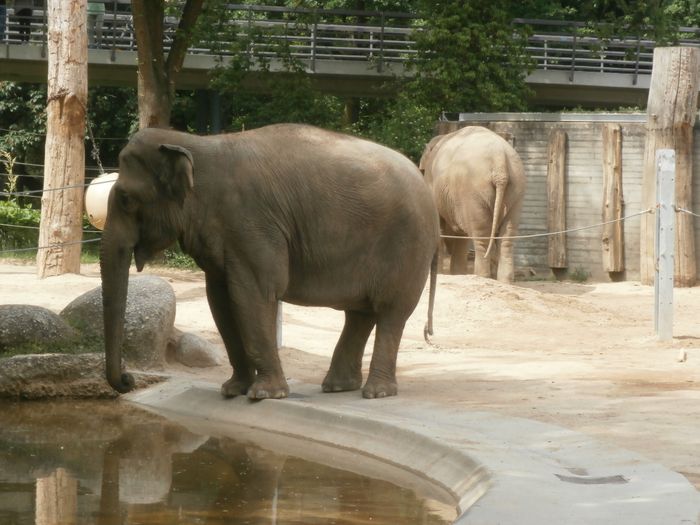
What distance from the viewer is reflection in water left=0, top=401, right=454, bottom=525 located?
620 cm

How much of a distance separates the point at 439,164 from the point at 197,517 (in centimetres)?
1228

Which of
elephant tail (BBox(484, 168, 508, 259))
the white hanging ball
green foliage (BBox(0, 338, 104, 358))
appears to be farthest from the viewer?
the white hanging ball

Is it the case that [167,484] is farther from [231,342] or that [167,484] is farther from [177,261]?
[177,261]

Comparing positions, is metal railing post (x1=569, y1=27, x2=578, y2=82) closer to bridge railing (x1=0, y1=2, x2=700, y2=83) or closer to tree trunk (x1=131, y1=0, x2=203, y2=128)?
bridge railing (x1=0, y1=2, x2=700, y2=83)

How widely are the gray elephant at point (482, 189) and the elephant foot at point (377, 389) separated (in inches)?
318

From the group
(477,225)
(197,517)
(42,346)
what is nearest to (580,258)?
(477,225)

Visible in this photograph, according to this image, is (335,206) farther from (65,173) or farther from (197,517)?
(65,173)

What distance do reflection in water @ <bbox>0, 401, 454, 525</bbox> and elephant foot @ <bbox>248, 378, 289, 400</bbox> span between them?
0.51m

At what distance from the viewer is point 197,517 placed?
617 cm

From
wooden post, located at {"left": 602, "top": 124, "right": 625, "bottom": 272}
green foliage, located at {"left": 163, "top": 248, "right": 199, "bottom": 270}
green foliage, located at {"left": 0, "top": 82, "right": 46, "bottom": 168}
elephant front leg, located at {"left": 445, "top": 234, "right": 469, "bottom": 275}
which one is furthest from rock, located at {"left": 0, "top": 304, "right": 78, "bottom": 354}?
green foliage, located at {"left": 0, "top": 82, "right": 46, "bottom": 168}

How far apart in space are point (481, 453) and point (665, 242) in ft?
18.8

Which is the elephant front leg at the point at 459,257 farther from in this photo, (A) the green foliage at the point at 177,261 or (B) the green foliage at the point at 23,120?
(B) the green foliage at the point at 23,120

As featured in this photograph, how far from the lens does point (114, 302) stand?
802cm

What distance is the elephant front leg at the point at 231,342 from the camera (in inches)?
348
